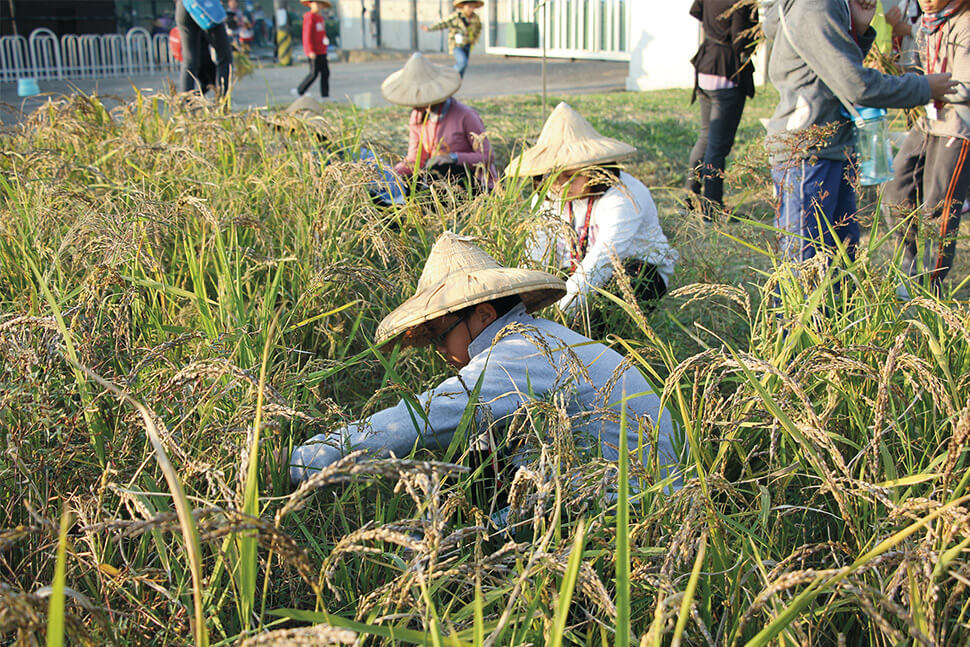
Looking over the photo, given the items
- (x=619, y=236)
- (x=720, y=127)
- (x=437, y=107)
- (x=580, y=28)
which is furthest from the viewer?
(x=580, y=28)

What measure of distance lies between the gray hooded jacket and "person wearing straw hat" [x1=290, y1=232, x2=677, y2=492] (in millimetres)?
1334

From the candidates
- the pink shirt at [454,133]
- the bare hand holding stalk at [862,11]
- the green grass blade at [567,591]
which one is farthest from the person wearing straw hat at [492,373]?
the pink shirt at [454,133]

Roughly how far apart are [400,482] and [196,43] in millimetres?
6037

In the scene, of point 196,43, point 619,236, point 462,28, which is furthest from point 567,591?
point 462,28

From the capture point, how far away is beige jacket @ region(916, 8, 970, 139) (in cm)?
351

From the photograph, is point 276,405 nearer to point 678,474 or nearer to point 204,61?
point 678,474

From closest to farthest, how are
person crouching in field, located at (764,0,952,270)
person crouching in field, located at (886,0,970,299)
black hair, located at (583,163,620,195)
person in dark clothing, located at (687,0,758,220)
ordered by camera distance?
black hair, located at (583,163,620,195) → person crouching in field, located at (764,0,952,270) → person crouching in field, located at (886,0,970,299) → person in dark clothing, located at (687,0,758,220)

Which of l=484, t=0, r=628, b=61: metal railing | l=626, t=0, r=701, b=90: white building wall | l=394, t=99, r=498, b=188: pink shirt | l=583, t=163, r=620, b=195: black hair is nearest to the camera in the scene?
l=583, t=163, r=620, b=195: black hair

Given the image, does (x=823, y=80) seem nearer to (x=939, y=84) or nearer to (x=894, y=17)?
(x=939, y=84)

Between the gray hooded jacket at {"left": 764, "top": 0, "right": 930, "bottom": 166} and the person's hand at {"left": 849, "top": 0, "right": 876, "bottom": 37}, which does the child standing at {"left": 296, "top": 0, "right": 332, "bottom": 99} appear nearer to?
the gray hooded jacket at {"left": 764, "top": 0, "right": 930, "bottom": 166}

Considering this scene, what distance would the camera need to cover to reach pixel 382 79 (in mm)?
14328

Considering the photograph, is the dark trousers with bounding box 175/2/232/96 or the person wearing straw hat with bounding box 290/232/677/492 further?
the dark trousers with bounding box 175/2/232/96

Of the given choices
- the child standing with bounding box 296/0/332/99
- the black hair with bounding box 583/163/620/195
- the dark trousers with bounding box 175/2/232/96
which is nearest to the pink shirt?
the black hair with bounding box 583/163/620/195

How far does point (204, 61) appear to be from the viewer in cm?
661
